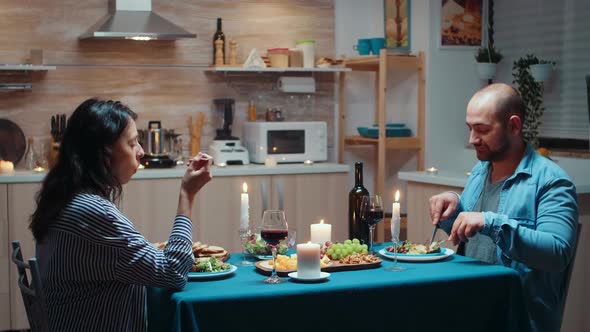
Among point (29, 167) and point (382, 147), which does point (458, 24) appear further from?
point (29, 167)

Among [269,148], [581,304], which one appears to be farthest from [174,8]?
[581,304]

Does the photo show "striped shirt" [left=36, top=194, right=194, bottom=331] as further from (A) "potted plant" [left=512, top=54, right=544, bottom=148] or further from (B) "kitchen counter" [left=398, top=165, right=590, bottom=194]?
(A) "potted plant" [left=512, top=54, right=544, bottom=148]

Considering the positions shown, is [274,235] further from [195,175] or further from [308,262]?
[195,175]

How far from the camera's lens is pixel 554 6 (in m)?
5.71

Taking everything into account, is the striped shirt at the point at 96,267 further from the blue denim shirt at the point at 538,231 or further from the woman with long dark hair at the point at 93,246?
the blue denim shirt at the point at 538,231

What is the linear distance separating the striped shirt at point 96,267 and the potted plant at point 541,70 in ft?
12.8

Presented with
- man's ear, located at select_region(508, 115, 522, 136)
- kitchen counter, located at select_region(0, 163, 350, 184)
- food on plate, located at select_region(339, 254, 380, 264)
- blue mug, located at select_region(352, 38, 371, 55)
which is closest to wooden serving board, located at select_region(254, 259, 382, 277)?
food on plate, located at select_region(339, 254, 380, 264)

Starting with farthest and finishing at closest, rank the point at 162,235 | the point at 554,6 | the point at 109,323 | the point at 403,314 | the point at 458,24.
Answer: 1. the point at 458,24
2. the point at 554,6
3. the point at 162,235
4. the point at 403,314
5. the point at 109,323

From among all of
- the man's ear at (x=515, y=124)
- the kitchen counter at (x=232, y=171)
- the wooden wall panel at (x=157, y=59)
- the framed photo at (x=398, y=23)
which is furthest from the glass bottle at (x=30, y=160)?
the man's ear at (x=515, y=124)

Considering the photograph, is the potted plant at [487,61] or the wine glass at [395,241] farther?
the potted plant at [487,61]

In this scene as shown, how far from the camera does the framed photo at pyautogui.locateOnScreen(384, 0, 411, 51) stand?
20.5ft

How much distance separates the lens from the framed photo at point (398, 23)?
6.25 meters

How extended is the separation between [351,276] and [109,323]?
0.71 meters

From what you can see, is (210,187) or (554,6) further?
(554,6)
